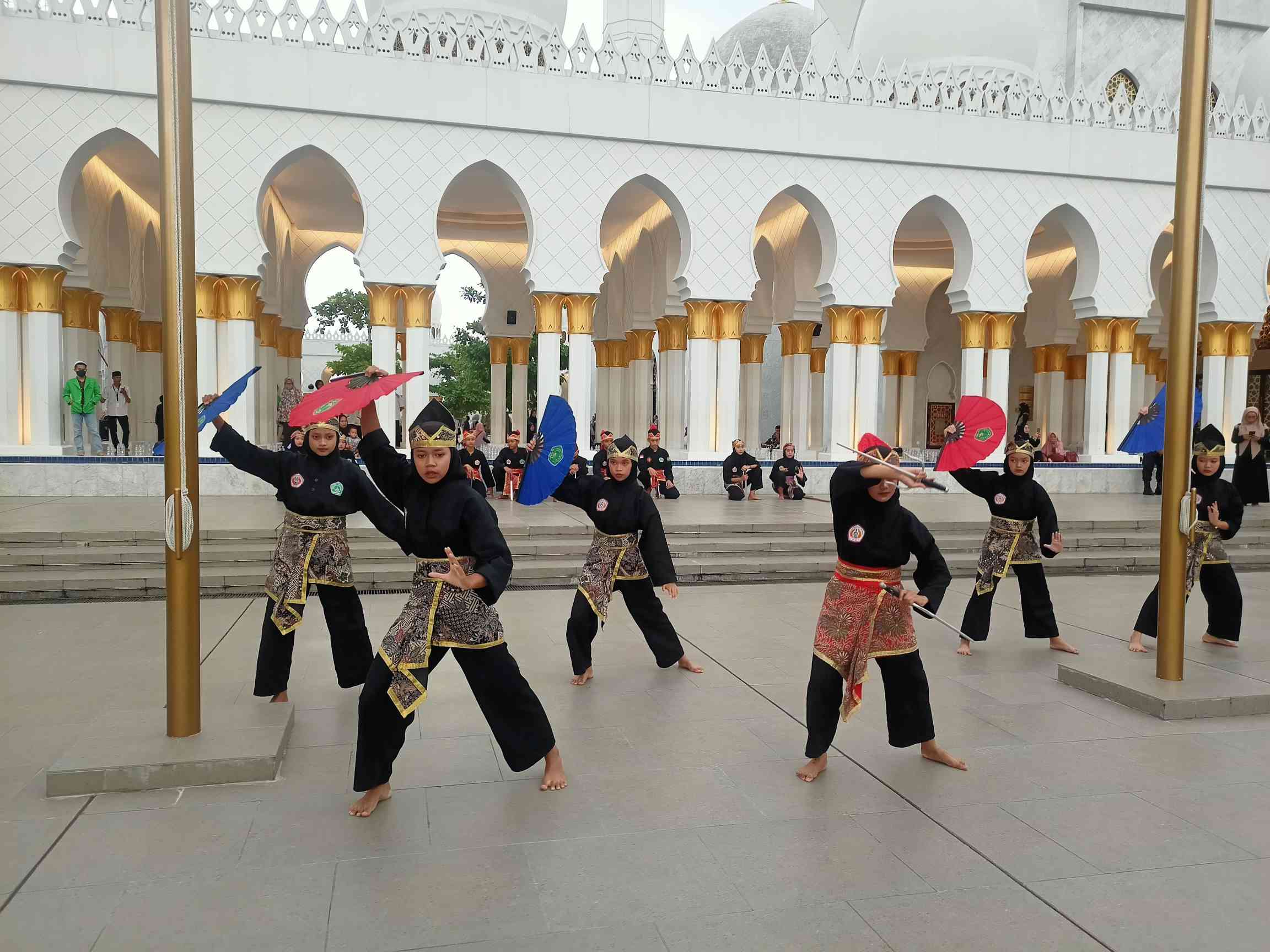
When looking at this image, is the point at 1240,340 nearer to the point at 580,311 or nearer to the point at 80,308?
the point at 580,311

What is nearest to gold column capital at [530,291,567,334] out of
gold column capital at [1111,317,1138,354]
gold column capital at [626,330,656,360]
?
gold column capital at [626,330,656,360]

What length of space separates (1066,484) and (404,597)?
37.3 feet

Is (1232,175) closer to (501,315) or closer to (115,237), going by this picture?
(501,315)

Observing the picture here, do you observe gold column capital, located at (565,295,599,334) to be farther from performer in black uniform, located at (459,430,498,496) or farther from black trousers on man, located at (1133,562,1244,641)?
black trousers on man, located at (1133,562,1244,641)

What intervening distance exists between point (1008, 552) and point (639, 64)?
963 centimetres

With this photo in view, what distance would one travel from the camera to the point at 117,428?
44.4ft

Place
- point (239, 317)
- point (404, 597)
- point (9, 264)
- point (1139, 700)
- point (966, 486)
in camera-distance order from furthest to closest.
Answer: point (239, 317) < point (9, 264) < point (404, 597) < point (966, 486) < point (1139, 700)

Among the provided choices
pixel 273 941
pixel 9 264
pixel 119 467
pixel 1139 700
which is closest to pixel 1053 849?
pixel 1139 700

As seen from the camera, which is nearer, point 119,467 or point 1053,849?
point 1053,849

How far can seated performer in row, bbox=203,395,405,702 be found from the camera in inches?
170

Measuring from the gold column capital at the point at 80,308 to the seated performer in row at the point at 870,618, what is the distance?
13109 millimetres

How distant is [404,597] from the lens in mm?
7297

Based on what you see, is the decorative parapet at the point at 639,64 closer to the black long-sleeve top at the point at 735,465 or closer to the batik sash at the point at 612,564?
the black long-sleeve top at the point at 735,465

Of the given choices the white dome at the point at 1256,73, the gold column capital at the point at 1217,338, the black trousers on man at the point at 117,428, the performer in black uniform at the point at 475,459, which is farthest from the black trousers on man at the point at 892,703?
the white dome at the point at 1256,73
